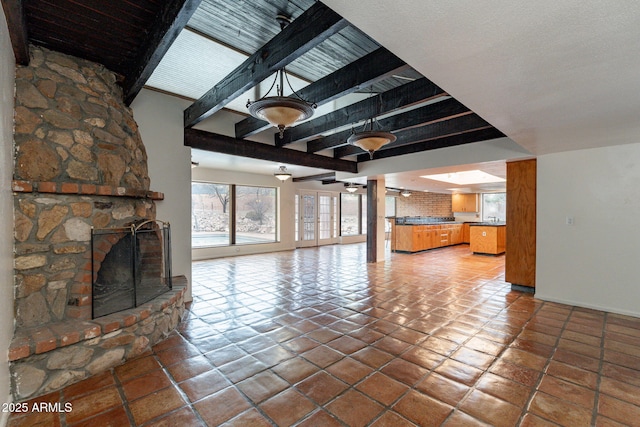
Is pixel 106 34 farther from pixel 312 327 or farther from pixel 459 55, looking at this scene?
pixel 312 327

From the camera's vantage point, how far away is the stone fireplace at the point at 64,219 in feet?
6.68

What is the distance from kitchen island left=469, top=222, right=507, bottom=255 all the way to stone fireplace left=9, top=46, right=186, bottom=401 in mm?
7947

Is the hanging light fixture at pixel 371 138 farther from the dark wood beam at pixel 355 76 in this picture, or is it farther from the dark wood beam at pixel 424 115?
the dark wood beam at pixel 355 76

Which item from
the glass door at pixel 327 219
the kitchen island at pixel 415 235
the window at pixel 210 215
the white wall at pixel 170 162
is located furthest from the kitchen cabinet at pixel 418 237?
the white wall at pixel 170 162

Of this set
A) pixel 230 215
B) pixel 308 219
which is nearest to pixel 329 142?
pixel 230 215

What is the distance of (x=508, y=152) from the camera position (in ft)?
13.9

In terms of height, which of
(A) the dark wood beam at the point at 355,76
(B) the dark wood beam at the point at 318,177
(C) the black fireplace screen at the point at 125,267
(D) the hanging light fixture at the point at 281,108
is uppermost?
(A) the dark wood beam at the point at 355,76

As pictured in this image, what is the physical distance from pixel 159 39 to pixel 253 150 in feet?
8.81

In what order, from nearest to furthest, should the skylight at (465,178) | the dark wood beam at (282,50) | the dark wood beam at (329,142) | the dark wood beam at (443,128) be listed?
1. the dark wood beam at (282,50)
2. the dark wood beam at (443,128)
3. the dark wood beam at (329,142)
4. the skylight at (465,178)

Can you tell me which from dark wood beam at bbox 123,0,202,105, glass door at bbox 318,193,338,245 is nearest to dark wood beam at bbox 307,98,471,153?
dark wood beam at bbox 123,0,202,105

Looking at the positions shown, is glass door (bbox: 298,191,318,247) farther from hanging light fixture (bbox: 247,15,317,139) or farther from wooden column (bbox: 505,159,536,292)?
hanging light fixture (bbox: 247,15,317,139)

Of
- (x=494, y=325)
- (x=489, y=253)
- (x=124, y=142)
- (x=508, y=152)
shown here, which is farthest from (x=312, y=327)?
(x=489, y=253)

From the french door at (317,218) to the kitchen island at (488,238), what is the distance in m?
4.76

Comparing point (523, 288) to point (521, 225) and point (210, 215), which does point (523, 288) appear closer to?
point (521, 225)
